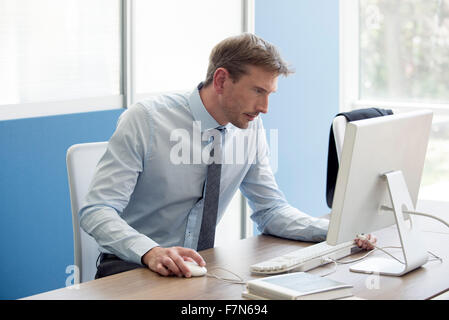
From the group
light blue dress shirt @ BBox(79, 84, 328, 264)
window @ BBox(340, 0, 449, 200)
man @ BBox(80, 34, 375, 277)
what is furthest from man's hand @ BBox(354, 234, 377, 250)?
window @ BBox(340, 0, 449, 200)

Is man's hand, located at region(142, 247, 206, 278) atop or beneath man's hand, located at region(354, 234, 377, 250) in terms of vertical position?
atop

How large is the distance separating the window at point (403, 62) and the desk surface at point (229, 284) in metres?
2.48

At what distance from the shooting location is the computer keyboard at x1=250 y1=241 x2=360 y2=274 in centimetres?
171

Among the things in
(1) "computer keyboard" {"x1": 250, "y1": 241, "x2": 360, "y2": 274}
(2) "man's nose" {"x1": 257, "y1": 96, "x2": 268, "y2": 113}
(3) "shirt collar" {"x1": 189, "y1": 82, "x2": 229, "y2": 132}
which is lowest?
(1) "computer keyboard" {"x1": 250, "y1": 241, "x2": 360, "y2": 274}

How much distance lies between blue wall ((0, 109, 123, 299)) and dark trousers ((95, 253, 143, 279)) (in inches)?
35.5

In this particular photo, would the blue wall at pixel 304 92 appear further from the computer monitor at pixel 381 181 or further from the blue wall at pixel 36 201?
the computer monitor at pixel 381 181

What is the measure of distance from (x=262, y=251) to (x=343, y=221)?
367mm

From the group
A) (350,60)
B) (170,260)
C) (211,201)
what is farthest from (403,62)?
(170,260)

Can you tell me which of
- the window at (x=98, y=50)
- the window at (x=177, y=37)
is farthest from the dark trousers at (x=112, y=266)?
the window at (x=177, y=37)

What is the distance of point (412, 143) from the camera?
183cm

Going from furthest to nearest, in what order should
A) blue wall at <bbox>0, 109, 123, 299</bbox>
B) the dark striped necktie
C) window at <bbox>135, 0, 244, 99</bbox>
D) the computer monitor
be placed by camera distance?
window at <bbox>135, 0, 244, 99</bbox>
blue wall at <bbox>0, 109, 123, 299</bbox>
the dark striped necktie
the computer monitor

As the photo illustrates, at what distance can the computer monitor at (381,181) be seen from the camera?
1.62 metres

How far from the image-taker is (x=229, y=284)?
163 centimetres

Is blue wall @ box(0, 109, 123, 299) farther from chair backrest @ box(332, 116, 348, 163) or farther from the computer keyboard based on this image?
the computer keyboard
